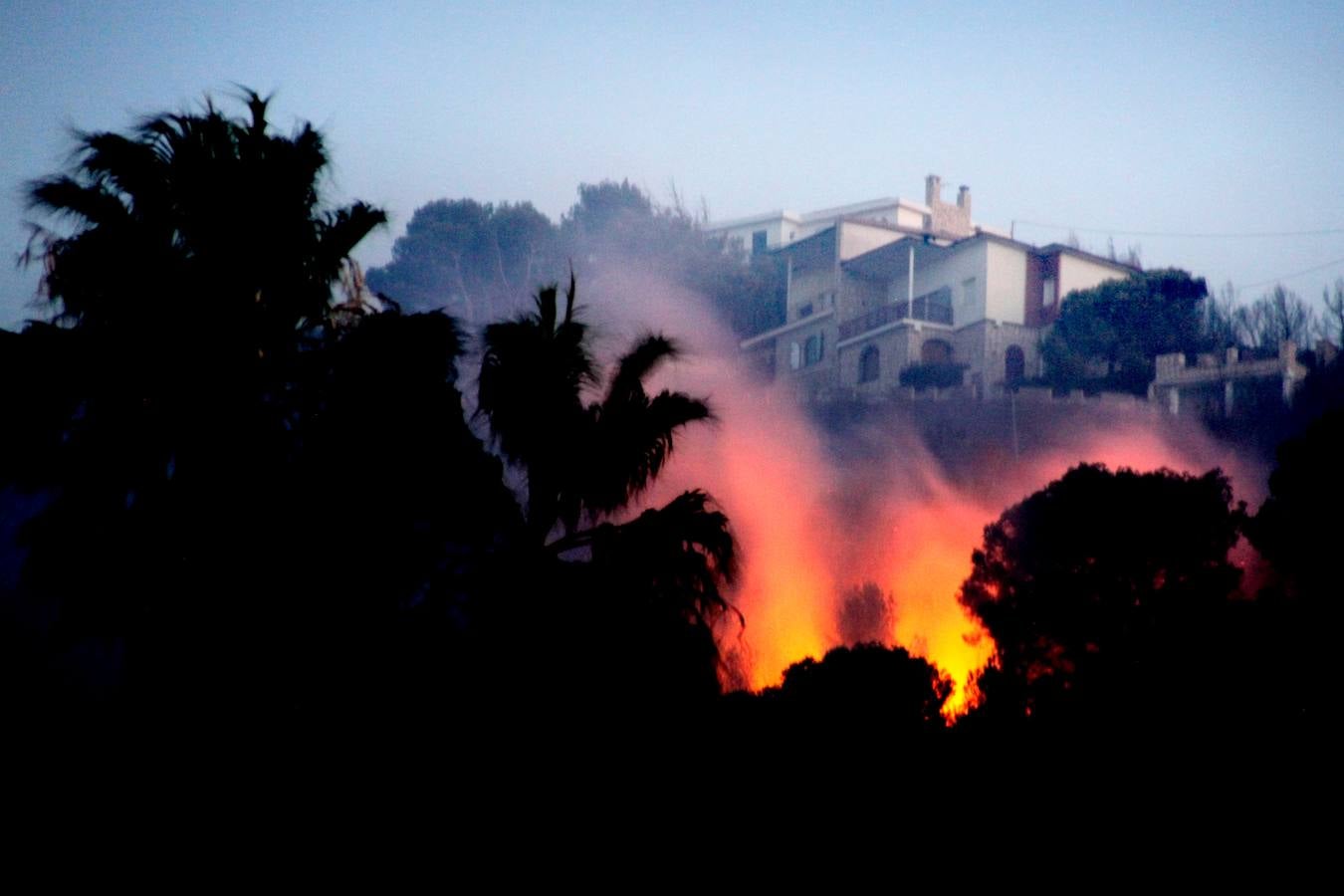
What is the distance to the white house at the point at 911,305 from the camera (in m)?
49.4

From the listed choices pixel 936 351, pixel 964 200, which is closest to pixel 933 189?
pixel 964 200

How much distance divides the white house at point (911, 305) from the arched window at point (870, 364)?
0.05 meters

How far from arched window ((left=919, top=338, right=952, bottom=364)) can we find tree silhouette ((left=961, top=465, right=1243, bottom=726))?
27598mm

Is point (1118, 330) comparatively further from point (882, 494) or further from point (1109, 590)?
point (1109, 590)

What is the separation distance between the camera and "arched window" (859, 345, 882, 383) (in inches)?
2050

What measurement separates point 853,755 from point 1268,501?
Answer: 518 inches

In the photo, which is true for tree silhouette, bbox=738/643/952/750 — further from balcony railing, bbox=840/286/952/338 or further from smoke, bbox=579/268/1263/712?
balcony railing, bbox=840/286/952/338

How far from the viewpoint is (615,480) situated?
11680 millimetres

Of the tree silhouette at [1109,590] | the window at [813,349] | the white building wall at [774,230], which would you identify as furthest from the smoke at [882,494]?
the white building wall at [774,230]

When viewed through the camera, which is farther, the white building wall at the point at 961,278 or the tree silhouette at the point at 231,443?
the white building wall at the point at 961,278

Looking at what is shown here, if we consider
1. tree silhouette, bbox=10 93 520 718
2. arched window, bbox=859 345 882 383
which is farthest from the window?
tree silhouette, bbox=10 93 520 718

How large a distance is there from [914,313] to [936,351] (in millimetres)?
2276

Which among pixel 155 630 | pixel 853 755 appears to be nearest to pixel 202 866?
pixel 155 630

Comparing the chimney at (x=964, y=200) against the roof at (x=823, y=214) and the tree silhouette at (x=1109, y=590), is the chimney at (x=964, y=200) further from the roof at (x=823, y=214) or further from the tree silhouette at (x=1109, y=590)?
the tree silhouette at (x=1109, y=590)
